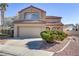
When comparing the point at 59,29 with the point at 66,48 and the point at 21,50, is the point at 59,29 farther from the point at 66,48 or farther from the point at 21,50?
the point at 21,50

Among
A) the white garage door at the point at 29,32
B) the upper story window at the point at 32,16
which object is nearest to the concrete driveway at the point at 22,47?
the white garage door at the point at 29,32

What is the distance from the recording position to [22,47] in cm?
926

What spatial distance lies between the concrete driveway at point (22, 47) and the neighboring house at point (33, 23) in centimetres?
21

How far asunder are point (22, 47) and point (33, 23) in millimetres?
790

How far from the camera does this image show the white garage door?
369 inches

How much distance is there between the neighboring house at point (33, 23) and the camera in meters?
9.30

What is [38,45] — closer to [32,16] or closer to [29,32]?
[29,32]

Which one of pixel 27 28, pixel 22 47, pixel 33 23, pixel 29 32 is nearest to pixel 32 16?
pixel 33 23

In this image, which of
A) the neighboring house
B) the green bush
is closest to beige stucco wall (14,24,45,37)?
the neighboring house

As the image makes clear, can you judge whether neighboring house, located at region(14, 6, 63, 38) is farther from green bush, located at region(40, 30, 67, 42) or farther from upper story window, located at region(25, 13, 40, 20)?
green bush, located at region(40, 30, 67, 42)

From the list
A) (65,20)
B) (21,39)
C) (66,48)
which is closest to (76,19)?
(65,20)

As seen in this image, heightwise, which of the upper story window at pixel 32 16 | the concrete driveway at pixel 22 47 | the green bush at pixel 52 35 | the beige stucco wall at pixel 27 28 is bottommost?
the concrete driveway at pixel 22 47

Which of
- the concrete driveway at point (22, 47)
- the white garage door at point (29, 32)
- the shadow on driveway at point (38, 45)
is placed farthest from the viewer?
the white garage door at point (29, 32)

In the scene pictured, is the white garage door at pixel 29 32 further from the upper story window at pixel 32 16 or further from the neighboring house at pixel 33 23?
the upper story window at pixel 32 16
